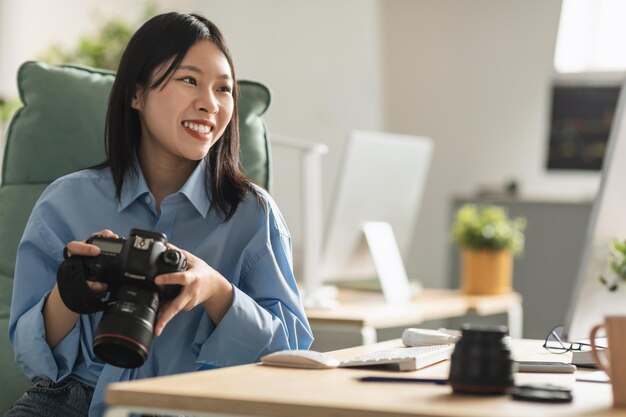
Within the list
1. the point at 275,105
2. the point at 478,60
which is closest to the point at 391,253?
the point at 275,105

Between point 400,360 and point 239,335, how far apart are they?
27 centimetres

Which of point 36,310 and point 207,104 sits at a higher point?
point 207,104

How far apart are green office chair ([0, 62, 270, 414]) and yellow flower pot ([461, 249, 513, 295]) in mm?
1514

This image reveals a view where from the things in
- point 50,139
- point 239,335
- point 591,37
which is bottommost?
point 239,335

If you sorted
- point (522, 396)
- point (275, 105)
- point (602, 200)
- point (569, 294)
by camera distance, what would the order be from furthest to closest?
point (275, 105) → point (569, 294) → point (602, 200) → point (522, 396)

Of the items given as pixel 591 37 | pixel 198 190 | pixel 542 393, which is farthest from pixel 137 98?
pixel 591 37

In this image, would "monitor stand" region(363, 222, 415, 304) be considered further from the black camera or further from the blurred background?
the blurred background

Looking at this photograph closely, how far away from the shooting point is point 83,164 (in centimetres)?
201

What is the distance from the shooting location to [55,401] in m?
1.57

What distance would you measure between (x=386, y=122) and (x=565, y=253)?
2.07m

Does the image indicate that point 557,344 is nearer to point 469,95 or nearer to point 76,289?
point 76,289

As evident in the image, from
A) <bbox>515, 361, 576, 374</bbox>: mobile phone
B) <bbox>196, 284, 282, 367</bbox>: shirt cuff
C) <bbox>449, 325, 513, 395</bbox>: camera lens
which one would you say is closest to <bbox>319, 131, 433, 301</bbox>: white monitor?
<bbox>196, 284, 282, 367</bbox>: shirt cuff

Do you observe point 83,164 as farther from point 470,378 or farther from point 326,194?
point 326,194

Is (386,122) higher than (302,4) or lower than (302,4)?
lower
